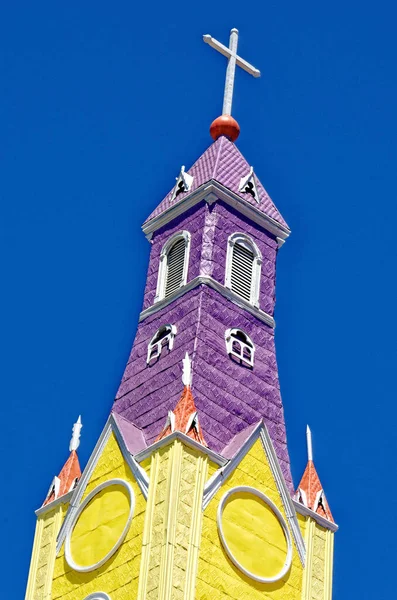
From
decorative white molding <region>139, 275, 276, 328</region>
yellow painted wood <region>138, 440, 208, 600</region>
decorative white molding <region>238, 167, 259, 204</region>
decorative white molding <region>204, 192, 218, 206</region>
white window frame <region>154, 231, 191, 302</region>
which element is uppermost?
decorative white molding <region>238, 167, 259, 204</region>

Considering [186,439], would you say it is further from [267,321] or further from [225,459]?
[267,321]

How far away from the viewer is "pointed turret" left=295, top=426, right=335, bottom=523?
190ft

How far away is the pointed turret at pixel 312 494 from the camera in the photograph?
5803 cm

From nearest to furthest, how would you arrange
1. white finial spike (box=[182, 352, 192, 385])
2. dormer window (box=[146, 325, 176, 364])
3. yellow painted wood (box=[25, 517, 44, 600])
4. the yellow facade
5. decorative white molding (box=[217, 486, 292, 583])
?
the yellow facade < decorative white molding (box=[217, 486, 292, 583]) < yellow painted wood (box=[25, 517, 44, 600]) < white finial spike (box=[182, 352, 192, 385]) < dormer window (box=[146, 325, 176, 364])

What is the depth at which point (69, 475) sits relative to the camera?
5903 centimetres

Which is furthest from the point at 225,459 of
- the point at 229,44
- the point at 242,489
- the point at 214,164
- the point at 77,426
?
the point at 229,44

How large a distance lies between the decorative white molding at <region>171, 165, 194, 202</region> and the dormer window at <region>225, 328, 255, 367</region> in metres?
6.78

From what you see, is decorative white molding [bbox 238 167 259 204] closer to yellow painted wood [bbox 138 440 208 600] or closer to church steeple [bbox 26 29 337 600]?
church steeple [bbox 26 29 337 600]

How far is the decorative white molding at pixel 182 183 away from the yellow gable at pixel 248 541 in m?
11.6

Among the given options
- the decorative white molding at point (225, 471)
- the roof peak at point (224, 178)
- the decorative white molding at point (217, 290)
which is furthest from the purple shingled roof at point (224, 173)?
the decorative white molding at point (225, 471)

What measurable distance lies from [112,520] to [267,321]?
10283 millimetres

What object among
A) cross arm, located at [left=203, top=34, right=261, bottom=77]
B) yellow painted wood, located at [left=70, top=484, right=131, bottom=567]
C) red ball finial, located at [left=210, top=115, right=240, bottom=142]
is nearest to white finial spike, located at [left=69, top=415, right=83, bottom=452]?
yellow painted wood, located at [left=70, top=484, right=131, bottom=567]

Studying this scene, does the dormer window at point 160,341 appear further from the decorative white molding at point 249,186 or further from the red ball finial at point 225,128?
the red ball finial at point 225,128

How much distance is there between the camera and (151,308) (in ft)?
206
